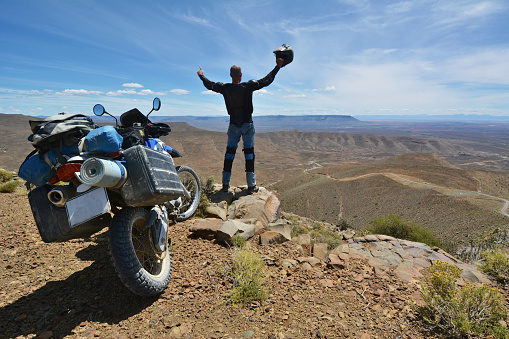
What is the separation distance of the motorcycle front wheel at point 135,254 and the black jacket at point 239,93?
3.73 metres

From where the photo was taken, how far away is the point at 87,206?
2436 mm

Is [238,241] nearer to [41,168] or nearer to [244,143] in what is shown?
[41,168]

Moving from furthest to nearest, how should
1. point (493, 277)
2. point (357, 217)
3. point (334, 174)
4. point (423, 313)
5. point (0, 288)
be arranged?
1. point (334, 174)
2. point (357, 217)
3. point (493, 277)
4. point (0, 288)
5. point (423, 313)

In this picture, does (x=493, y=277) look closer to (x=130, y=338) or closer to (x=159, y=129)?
(x=130, y=338)

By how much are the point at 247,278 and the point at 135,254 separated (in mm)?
1321

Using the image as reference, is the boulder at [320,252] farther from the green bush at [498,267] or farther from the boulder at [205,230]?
the green bush at [498,267]

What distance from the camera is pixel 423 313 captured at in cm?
280

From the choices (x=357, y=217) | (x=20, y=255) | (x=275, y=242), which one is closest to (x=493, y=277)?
(x=275, y=242)

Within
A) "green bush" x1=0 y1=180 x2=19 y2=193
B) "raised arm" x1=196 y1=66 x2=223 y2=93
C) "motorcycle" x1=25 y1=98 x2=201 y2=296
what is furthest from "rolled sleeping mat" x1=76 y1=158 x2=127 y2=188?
"green bush" x1=0 y1=180 x2=19 y2=193

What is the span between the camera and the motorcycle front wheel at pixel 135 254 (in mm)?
2447

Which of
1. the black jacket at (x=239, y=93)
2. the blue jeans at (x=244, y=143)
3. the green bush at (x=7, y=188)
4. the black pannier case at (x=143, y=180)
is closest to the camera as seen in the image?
the black pannier case at (x=143, y=180)

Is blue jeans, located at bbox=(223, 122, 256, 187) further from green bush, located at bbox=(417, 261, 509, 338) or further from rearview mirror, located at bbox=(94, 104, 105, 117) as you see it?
green bush, located at bbox=(417, 261, 509, 338)

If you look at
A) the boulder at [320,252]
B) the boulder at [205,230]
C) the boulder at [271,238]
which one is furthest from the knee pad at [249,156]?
the boulder at [320,252]

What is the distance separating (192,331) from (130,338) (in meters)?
0.55
